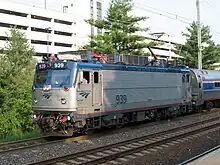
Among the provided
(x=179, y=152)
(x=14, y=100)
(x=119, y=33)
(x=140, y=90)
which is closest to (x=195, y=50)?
(x=119, y=33)

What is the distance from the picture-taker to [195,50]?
52.9 metres

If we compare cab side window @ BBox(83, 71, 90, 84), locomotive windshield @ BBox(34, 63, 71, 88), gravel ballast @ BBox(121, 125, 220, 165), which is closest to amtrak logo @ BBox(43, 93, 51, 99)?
locomotive windshield @ BBox(34, 63, 71, 88)

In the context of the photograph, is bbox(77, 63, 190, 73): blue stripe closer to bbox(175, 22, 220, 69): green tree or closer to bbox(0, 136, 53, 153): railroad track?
bbox(0, 136, 53, 153): railroad track

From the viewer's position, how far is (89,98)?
624 inches

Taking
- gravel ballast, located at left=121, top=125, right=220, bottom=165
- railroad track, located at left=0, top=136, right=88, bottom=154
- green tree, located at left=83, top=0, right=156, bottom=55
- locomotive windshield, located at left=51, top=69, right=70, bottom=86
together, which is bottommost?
gravel ballast, located at left=121, top=125, right=220, bottom=165

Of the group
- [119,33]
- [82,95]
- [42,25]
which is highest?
[42,25]

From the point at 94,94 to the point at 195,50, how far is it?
3907cm

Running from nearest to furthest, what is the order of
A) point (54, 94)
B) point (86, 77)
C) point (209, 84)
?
point (54, 94)
point (86, 77)
point (209, 84)

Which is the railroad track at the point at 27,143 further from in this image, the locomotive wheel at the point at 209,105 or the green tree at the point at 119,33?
the green tree at the point at 119,33

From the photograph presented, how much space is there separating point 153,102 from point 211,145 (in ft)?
22.3

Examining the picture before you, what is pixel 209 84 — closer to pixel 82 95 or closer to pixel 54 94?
pixel 82 95

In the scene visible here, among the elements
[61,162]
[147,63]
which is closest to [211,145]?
[61,162]

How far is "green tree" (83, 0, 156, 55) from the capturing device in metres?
33.7

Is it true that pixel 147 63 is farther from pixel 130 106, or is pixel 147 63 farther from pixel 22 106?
pixel 22 106
